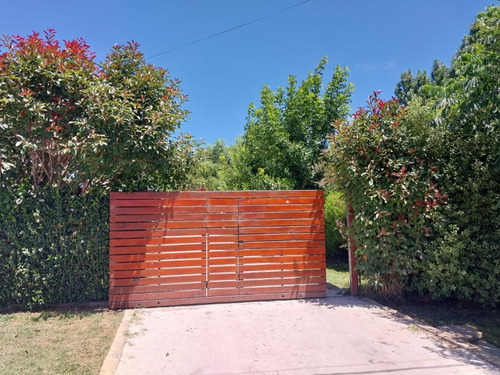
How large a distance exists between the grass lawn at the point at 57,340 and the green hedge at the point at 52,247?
10.9 inches

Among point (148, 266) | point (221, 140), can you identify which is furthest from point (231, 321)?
point (221, 140)

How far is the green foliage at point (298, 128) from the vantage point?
30.1ft

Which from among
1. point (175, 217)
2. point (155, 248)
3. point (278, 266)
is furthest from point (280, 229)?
point (155, 248)

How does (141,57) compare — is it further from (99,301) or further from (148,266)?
(99,301)

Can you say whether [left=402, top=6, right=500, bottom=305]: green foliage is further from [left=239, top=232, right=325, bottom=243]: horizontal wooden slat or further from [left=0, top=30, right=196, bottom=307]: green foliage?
[left=0, top=30, right=196, bottom=307]: green foliage

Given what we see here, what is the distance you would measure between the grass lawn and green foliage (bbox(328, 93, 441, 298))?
3.88 meters

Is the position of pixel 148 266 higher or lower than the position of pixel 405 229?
lower

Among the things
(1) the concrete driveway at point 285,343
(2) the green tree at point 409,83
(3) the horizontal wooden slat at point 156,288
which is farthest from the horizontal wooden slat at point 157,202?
(2) the green tree at point 409,83

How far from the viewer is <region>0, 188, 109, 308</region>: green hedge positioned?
4961 mm

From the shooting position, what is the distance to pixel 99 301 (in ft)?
17.9

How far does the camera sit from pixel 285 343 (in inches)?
156

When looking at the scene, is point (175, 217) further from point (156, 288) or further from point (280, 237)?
point (280, 237)

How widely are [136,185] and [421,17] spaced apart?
25.2 feet

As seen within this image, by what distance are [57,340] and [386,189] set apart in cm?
481
